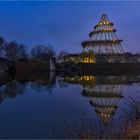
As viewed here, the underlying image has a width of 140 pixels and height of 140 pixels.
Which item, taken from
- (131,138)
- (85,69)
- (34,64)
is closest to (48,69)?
(34,64)

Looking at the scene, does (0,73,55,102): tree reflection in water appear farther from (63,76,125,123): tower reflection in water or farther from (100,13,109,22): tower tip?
(100,13,109,22): tower tip

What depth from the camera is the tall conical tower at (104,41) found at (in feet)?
308

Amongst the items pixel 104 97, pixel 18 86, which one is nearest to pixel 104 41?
pixel 18 86

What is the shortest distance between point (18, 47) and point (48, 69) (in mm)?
18097

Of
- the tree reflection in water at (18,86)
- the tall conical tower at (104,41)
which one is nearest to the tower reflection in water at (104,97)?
the tree reflection in water at (18,86)

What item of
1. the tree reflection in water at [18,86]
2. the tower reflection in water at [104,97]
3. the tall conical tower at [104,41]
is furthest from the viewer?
the tall conical tower at [104,41]

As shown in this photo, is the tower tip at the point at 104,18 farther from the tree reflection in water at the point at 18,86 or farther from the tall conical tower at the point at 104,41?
the tree reflection in water at the point at 18,86

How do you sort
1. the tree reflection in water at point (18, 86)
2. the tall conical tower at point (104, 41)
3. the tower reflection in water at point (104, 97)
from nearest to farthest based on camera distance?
the tower reflection in water at point (104, 97)
the tree reflection in water at point (18, 86)
the tall conical tower at point (104, 41)

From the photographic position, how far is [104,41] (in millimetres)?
93312

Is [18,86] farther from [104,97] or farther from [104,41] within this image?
[104,41]

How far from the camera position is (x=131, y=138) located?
7.89m

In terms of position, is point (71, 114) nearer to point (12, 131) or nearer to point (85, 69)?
point (12, 131)

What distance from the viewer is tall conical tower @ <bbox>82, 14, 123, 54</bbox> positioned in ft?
308

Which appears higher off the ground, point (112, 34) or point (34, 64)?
point (112, 34)
